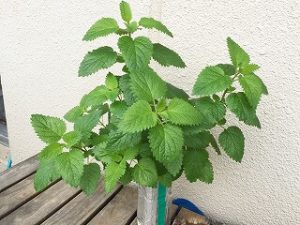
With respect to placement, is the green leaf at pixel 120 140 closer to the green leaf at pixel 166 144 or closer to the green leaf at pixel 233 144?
the green leaf at pixel 166 144

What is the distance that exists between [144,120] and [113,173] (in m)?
0.15

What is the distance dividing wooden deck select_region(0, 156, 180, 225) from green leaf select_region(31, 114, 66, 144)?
315 millimetres

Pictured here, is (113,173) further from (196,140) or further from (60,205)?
(60,205)

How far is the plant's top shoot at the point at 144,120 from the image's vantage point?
0.56 meters

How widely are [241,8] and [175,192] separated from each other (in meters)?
0.62

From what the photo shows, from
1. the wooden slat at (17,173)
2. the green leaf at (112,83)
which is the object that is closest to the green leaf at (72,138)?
the green leaf at (112,83)

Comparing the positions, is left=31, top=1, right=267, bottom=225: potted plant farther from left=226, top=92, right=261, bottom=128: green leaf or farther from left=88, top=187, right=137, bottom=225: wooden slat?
left=88, top=187, right=137, bottom=225: wooden slat

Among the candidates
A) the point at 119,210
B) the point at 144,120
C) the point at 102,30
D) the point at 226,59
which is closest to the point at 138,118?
the point at 144,120

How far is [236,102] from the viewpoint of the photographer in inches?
24.3

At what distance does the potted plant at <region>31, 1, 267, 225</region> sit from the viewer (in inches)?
22.0

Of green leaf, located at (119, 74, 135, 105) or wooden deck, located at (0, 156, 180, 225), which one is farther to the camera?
wooden deck, located at (0, 156, 180, 225)

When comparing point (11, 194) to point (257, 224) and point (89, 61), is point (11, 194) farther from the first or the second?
point (257, 224)

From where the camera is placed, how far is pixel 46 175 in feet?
2.04

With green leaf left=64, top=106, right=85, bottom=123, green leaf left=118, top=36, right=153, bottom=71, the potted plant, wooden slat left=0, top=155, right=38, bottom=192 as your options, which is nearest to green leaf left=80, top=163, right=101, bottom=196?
the potted plant
